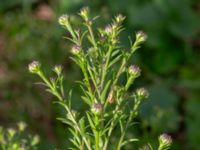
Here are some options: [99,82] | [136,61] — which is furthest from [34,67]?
[136,61]

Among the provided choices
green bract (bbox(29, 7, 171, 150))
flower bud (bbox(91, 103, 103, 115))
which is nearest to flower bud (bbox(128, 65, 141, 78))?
green bract (bbox(29, 7, 171, 150))

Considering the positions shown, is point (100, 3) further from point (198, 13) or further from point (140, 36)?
point (140, 36)

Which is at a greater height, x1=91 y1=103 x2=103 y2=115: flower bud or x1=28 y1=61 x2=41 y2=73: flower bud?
x1=28 y1=61 x2=41 y2=73: flower bud

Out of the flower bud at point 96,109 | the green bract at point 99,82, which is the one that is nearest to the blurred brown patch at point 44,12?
the green bract at point 99,82

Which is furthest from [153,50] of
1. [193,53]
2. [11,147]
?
[11,147]

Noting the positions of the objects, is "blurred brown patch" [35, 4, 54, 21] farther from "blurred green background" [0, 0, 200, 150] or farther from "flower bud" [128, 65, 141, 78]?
"flower bud" [128, 65, 141, 78]

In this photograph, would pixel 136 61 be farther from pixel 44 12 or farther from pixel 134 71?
pixel 134 71
